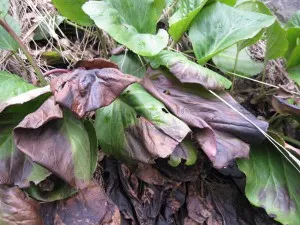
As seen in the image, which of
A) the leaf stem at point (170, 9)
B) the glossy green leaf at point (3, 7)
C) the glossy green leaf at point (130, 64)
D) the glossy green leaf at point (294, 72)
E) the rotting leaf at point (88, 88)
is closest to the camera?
the rotting leaf at point (88, 88)

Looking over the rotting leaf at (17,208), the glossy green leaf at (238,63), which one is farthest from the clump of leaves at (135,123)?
the glossy green leaf at (238,63)

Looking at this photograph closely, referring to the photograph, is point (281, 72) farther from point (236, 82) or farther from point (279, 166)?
point (279, 166)

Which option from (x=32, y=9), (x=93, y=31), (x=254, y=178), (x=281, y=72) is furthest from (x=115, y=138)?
(x=281, y=72)

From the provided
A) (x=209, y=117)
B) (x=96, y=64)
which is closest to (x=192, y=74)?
(x=209, y=117)

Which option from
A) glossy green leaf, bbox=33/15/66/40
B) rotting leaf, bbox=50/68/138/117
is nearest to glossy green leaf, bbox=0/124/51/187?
rotting leaf, bbox=50/68/138/117

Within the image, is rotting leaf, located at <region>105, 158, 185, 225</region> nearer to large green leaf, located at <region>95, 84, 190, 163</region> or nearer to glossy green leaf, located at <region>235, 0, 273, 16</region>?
large green leaf, located at <region>95, 84, 190, 163</region>

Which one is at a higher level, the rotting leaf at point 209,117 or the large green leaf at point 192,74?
the large green leaf at point 192,74

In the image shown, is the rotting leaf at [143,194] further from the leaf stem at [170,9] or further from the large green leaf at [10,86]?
the leaf stem at [170,9]
